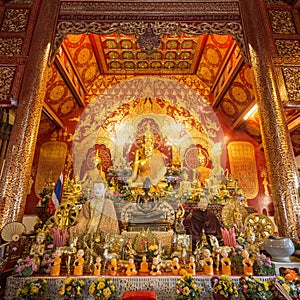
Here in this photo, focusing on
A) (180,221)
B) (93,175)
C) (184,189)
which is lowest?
(180,221)

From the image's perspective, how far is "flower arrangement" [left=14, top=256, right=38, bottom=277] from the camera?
267 centimetres

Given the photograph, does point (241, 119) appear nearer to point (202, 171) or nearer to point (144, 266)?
point (202, 171)

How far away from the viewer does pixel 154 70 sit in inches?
299

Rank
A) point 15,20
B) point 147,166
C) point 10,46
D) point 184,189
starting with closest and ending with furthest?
1. point 10,46
2. point 15,20
3. point 184,189
4. point 147,166

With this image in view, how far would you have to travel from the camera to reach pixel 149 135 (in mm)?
6203

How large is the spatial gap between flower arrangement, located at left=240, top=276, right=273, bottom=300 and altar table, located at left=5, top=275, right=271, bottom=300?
31 cm

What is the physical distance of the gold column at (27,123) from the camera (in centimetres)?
332

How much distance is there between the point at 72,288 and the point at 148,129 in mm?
4933

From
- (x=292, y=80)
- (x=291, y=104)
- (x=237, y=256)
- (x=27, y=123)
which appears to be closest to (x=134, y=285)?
(x=237, y=256)

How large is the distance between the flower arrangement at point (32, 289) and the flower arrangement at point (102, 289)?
586 mm

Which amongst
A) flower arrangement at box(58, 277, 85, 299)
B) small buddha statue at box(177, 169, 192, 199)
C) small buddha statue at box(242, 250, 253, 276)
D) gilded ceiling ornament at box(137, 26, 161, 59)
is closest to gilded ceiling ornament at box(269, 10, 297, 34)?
gilded ceiling ornament at box(137, 26, 161, 59)

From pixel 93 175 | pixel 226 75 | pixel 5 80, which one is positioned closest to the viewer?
pixel 5 80

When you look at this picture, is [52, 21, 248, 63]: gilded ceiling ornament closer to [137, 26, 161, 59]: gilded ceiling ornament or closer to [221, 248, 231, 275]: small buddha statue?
[137, 26, 161, 59]: gilded ceiling ornament

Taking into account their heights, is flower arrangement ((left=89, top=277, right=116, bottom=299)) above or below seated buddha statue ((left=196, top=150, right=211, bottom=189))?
below
